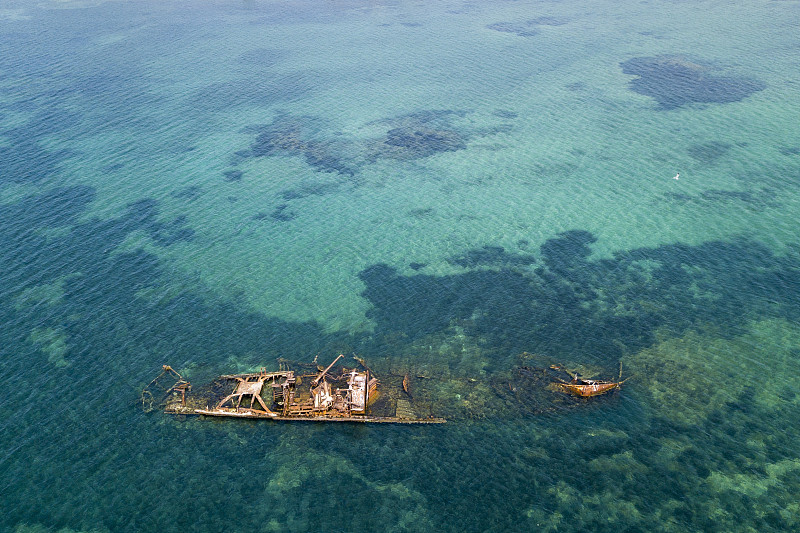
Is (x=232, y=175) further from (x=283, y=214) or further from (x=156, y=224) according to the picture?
(x=156, y=224)

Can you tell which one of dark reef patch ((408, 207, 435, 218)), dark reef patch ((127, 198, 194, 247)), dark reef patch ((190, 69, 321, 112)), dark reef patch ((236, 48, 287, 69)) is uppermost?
dark reef patch ((236, 48, 287, 69))

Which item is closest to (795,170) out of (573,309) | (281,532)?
(573,309)

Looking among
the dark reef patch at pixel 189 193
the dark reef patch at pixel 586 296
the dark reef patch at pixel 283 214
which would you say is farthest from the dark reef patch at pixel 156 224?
the dark reef patch at pixel 586 296

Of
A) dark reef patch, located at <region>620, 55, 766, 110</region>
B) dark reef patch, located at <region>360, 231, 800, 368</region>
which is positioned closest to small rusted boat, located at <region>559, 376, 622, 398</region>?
dark reef patch, located at <region>360, 231, 800, 368</region>

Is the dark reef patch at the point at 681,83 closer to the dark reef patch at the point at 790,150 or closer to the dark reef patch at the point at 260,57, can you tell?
the dark reef patch at the point at 790,150

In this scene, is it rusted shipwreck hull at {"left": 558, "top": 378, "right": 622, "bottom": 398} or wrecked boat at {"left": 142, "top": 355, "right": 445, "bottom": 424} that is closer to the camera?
wrecked boat at {"left": 142, "top": 355, "right": 445, "bottom": 424}

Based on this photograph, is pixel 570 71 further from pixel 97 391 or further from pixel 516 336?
pixel 97 391

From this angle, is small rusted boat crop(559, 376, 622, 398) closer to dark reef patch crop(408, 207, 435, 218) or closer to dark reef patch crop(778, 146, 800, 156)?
dark reef patch crop(408, 207, 435, 218)
